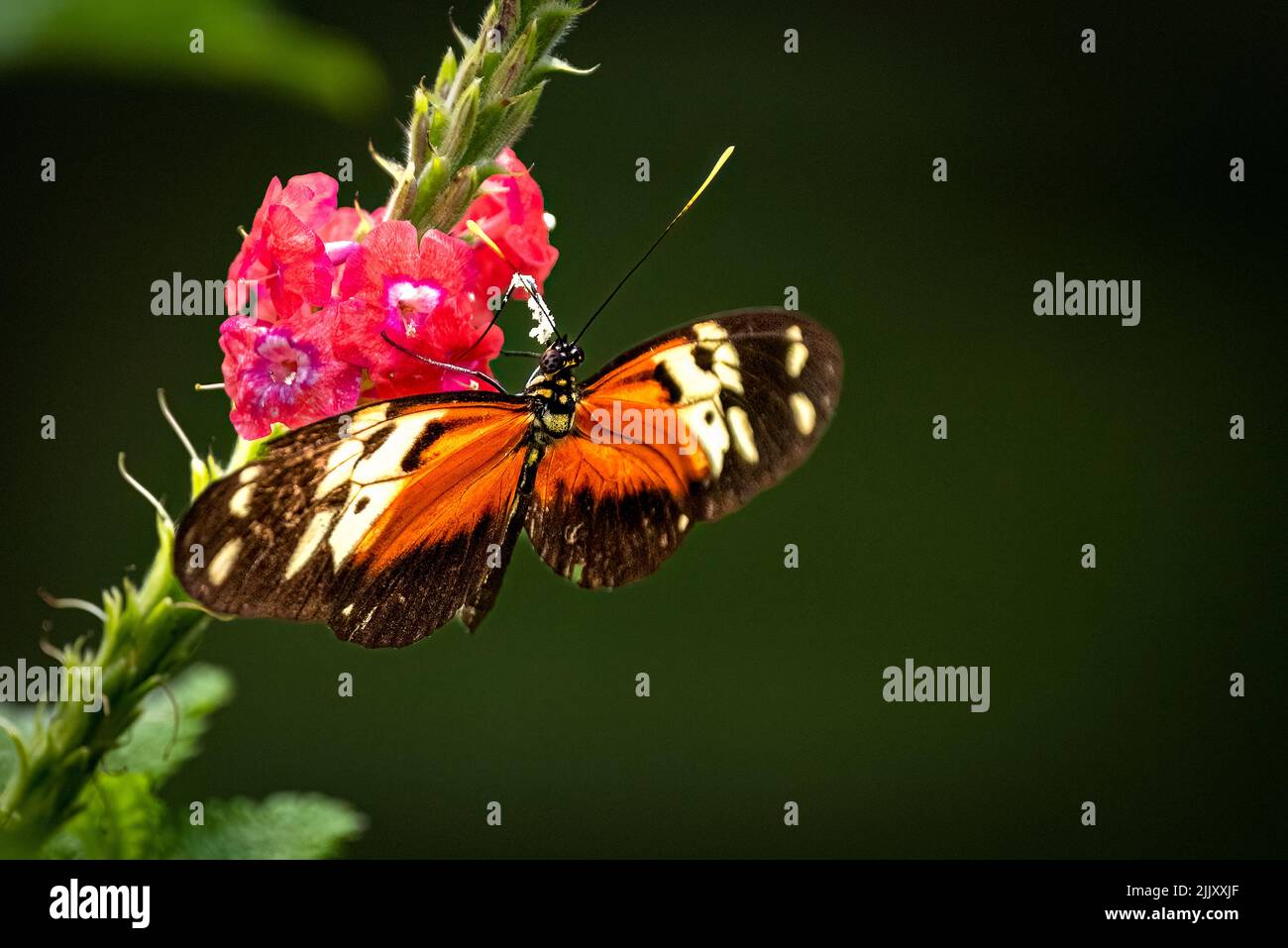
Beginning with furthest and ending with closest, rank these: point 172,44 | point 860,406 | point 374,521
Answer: point 860,406
point 374,521
point 172,44

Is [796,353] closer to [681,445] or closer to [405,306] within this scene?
[681,445]

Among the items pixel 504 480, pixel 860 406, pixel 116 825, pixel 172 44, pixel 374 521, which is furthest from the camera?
pixel 860 406

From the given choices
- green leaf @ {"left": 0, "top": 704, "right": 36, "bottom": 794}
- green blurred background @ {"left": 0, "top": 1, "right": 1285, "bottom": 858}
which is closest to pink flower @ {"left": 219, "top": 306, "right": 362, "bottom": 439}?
green leaf @ {"left": 0, "top": 704, "right": 36, "bottom": 794}

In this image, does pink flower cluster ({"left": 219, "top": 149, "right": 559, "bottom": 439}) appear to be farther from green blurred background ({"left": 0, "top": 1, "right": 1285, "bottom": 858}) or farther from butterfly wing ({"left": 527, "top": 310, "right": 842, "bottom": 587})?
green blurred background ({"left": 0, "top": 1, "right": 1285, "bottom": 858})

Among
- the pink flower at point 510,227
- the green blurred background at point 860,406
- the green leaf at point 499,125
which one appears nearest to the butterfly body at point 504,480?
the pink flower at point 510,227

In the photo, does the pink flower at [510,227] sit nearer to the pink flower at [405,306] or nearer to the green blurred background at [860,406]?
the pink flower at [405,306]

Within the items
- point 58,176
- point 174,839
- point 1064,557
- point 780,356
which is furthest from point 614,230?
point 174,839

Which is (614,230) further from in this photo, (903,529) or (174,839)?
(174,839)

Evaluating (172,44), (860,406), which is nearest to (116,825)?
(172,44)
